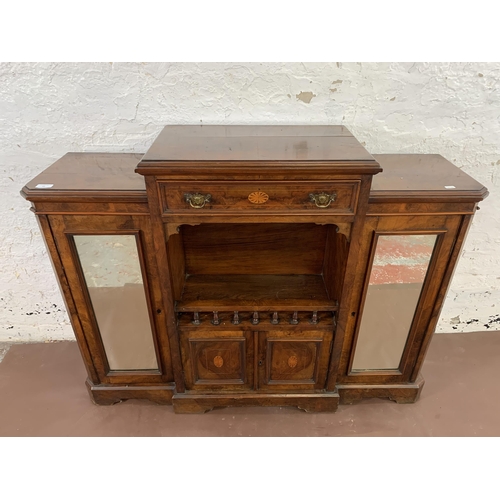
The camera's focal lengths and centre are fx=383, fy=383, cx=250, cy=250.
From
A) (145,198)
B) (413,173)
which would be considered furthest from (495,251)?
(145,198)

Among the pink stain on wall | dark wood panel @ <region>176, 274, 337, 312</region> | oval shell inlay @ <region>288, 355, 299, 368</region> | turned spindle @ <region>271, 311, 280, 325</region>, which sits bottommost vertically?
oval shell inlay @ <region>288, 355, 299, 368</region>

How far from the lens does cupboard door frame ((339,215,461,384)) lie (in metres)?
1.39

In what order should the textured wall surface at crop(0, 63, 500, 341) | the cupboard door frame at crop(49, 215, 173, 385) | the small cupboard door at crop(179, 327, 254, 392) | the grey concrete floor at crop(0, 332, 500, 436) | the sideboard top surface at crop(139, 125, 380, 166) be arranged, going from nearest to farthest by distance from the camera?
the sideboard top surface at crop(139, 125, 380, 166) → the cupboard door frame at crop(49, 215, 173, 385) → the textured wall surface at crop(0, 63, 500, 341) → the small cupboard door at crop(179, 327, 254, 392) → the grey concrete floor at crop(0, 332, 500, 436)

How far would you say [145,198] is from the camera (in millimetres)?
1302

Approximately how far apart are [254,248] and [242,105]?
615mm

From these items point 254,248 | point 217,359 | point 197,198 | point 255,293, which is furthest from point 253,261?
point 197,198

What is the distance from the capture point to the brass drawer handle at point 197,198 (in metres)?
1.26

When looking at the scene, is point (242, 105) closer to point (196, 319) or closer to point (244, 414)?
point (196, 319)

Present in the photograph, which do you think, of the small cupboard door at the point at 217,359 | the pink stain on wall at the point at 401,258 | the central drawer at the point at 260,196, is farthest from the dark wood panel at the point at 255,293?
the central drawer at the point at 260,196

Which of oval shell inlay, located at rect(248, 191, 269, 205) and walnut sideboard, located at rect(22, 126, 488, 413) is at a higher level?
oval shell inlay, located at rect(248, 191, 269, 205)

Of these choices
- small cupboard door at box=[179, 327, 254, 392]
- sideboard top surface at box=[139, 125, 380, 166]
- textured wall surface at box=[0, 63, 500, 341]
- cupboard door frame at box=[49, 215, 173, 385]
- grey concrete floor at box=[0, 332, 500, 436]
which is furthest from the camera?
grey concrete floor at box=[0, 332, 500, 436]

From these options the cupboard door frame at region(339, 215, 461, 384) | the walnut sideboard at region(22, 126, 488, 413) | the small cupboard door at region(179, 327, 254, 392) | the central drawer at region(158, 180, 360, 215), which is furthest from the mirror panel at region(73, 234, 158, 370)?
the cupboard door frame at region(339, 215, 461, 384)

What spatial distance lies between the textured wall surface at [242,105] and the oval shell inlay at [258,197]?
19.4 inches

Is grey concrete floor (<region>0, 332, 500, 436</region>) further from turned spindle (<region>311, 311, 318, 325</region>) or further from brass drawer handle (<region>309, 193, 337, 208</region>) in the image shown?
brass drawer handle (<region>309, 193, 337, 208</region>)
